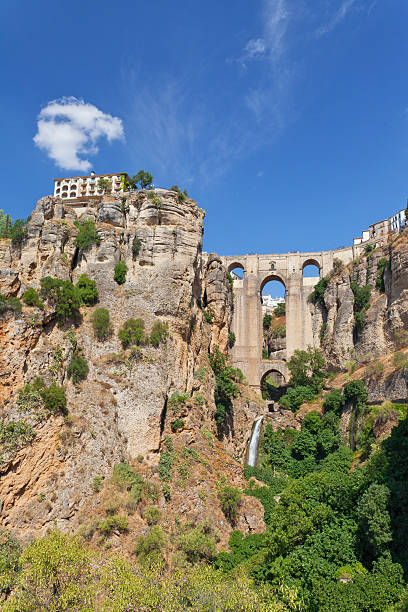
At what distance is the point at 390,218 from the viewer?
5816 centimetres

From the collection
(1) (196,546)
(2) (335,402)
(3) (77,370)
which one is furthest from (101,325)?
(2) (335,402)

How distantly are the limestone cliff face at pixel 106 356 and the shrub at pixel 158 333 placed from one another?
0.44m

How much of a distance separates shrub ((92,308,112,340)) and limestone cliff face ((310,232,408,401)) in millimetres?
20797

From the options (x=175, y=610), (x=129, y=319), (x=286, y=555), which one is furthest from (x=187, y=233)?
(x=175, y=610)

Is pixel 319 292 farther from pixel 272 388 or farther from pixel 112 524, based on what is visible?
pixel 112 524

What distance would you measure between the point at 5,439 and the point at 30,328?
6585mm

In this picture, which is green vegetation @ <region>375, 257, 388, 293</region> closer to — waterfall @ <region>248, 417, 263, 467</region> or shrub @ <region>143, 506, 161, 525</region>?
waterfall @ <region>248, 417, 263, 467</region>

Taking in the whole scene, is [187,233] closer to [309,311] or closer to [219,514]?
[219,514]

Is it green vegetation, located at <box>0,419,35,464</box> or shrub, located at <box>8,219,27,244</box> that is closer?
green vegetation, located at <box>0,419,35,464</box>

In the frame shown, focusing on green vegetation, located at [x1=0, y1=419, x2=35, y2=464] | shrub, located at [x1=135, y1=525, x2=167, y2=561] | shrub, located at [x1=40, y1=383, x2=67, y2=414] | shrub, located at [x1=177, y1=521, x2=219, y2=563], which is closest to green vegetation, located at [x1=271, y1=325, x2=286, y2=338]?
shrub, located at [x1=177, y1=521, x2=219, y2=563]

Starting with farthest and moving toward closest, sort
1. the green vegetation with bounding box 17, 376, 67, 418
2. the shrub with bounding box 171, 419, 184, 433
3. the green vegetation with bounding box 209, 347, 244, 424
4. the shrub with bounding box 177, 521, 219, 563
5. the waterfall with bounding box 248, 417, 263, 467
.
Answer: the waterfall with bounding box 248, 417, 263, 467, the green vegetation with bounding box 209, 347, 244, 424, the shrub with bounding box 171, 419, 184, 433, the green vegetation with bounding box 17, 376, 67, 418, the shrub with bounding box 177, 521, 219, 563

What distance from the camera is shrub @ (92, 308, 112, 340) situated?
31.6 m

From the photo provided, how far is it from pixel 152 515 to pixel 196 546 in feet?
9.20

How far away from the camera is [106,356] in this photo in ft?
102
